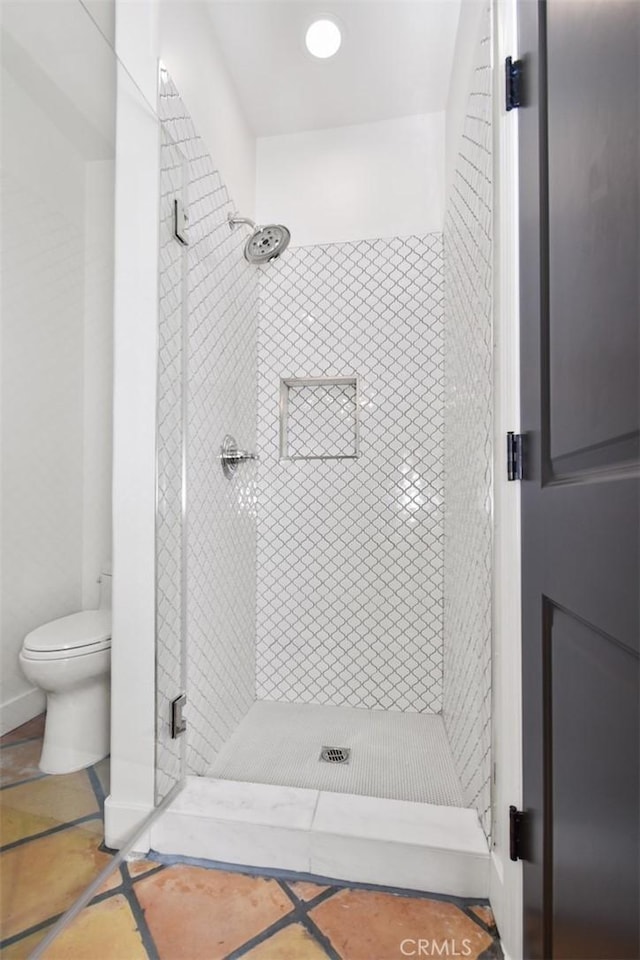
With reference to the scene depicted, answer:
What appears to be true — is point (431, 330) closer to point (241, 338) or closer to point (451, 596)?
point (241, 338)

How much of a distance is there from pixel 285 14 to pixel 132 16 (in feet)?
2.45

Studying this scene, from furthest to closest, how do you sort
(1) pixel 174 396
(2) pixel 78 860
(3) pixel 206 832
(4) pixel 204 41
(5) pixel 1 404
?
(4) pixel 204 41 → (1) pixel 174 396 → (3) pixel 206 832 → (2) pixel 78 860 → (5) pixel 1 404

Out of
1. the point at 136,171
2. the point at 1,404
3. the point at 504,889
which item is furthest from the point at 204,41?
the point at 504,889

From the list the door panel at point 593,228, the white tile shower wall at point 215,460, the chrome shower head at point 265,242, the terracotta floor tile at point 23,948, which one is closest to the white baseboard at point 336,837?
the white tile shower wall at point 215,460

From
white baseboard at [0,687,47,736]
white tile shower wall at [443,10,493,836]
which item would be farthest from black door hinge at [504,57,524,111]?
white baseboard at [0,687,47,736]

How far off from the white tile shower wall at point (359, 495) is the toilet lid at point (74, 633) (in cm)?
106

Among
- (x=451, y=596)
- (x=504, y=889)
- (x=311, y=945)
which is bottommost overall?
(x=311, y=945)

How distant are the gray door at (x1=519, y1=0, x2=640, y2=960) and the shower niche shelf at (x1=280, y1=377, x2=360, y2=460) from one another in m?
1.35

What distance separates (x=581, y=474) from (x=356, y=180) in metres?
2.16

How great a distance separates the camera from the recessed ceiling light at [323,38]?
1.88m

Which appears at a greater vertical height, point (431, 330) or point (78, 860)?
point (431, 330)

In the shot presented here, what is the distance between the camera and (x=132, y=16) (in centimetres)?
140

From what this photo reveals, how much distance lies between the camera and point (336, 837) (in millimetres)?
1277

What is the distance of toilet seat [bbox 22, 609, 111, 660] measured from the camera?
1128mm
